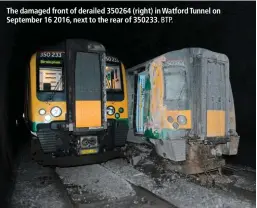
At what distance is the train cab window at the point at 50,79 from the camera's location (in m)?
5.34

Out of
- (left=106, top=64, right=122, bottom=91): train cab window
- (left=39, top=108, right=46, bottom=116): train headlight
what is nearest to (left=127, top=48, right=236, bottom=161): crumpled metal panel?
(left=106, top=64, right=122, bottom=91): train cab window

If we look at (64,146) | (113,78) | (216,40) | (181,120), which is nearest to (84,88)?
(113,78)

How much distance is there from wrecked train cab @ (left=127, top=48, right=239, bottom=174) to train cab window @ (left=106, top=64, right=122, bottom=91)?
0.74 metres

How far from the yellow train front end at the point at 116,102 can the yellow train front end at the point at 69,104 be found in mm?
350

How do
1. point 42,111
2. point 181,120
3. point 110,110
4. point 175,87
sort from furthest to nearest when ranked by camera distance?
point 110,110 → point 175,87 → point 181,120 → point 42,111

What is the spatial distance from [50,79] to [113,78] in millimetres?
1464

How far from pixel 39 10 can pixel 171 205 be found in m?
4.96

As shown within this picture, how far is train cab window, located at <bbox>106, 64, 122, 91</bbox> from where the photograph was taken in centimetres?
599

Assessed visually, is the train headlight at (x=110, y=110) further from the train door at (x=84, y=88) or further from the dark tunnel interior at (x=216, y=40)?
the dark tunnel interior at (x=216, y=40)

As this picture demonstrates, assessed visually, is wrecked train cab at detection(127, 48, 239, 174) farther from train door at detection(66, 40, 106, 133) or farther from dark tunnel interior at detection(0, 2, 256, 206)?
dark tunnel interior at detection(0, 2, 256, 206)

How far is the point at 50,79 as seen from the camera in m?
5.41

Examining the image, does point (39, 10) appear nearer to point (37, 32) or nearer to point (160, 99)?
point (160, 99)

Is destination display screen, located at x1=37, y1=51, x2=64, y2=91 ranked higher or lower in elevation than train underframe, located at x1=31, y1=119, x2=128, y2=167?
higher

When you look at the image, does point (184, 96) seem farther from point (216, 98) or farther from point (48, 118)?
point (48, 118)
